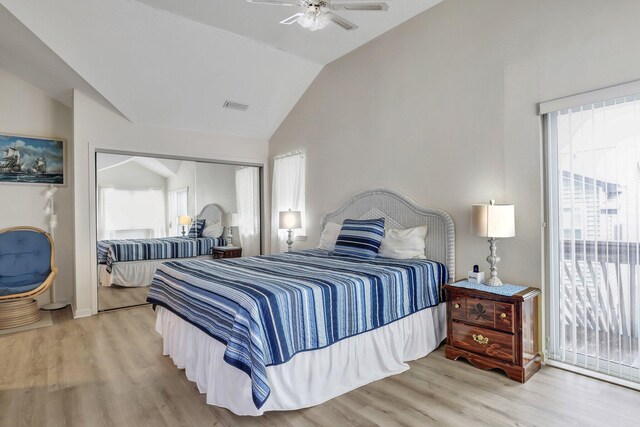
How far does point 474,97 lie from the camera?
3107mm

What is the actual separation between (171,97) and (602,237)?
4.55 metres

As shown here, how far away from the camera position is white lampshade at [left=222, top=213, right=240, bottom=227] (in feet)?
17.3

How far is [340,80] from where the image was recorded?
4449mm

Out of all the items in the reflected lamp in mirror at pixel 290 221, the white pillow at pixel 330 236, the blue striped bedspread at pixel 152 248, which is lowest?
the blue striped bedspread at pixel 152 248

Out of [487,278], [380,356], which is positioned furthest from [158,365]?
[487,278]

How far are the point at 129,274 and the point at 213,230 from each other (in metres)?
1.22

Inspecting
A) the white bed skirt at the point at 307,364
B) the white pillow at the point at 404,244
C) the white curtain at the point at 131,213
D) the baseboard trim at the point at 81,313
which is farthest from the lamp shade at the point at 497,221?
the baseboard trim at the point at 81,313

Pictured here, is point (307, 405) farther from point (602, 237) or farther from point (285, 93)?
point (285, 93)

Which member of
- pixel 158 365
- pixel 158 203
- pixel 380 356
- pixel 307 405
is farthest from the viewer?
pixel 158 203

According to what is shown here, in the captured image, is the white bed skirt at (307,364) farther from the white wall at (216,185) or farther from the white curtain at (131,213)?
the white wall at (216,185)

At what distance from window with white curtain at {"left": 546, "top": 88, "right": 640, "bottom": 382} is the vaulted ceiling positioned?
1.89 metres

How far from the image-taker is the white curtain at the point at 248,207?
547cm

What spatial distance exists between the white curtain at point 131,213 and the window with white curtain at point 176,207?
0.25 feet

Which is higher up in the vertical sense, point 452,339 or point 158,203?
point 158,203
